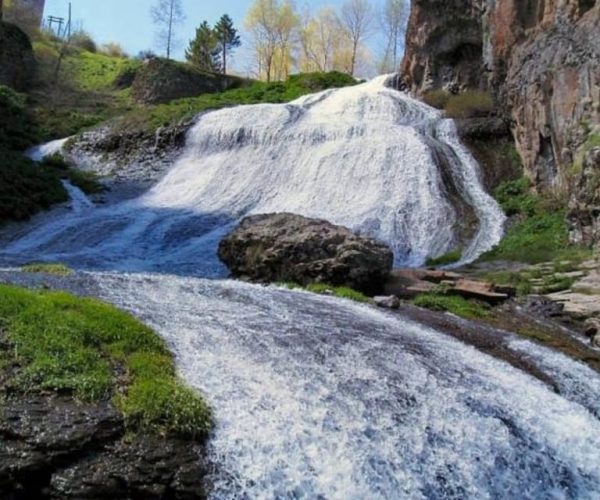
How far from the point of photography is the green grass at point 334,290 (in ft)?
38.1

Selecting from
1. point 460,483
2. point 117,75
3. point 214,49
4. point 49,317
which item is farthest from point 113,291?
point 214,49

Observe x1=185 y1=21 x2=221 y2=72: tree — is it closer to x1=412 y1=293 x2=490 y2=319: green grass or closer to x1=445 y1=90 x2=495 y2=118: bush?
x1=445 y1=90 x2=495 y2=118: bush

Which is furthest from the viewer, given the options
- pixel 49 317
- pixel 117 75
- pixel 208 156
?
pixel 117 75

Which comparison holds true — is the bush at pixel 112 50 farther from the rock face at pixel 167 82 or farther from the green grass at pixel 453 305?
the green grass at pixel 453 305

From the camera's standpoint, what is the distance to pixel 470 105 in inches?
1050

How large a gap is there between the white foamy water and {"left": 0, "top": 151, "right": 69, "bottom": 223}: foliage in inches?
523

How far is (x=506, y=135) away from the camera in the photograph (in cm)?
2364

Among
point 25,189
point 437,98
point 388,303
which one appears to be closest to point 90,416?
point 388,303

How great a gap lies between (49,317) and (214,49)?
57.3 metres

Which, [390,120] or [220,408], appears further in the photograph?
[390,120]

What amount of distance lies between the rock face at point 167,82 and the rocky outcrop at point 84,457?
124 ft

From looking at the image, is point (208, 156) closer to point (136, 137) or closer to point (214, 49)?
point (136, 137)

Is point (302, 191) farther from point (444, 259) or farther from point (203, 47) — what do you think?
point (203, 47)

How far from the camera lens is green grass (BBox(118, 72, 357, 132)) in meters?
29.4
